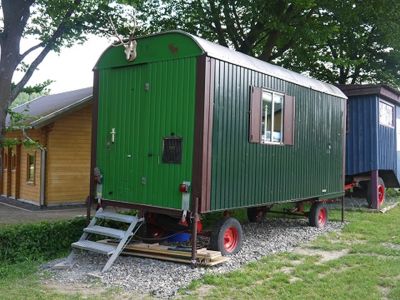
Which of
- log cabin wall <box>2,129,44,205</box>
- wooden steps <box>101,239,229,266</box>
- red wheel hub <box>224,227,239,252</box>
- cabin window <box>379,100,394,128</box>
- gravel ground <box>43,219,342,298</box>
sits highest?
cabin window <box>379,100,394,128</box>

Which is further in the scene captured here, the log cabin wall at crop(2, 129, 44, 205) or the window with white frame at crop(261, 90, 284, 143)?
the log cabin wall at crop(2, 129, 44, 205)

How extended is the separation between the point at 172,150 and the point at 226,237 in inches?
71.0

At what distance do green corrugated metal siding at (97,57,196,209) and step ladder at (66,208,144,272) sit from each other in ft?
1.24

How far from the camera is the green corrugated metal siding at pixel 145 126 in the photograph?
7.18 meters

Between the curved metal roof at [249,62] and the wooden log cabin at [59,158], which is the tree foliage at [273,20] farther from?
the wooden log cabin at [59,158]

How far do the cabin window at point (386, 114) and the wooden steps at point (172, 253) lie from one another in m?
9.73

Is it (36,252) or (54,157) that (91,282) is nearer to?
(36,252)

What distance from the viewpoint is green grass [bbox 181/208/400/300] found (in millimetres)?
5641

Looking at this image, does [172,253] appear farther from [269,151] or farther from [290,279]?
[269,151]

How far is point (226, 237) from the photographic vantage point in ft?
25.4

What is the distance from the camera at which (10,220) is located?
11.6 meters

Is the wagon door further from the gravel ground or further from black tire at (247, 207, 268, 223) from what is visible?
black tire at (247, 207, 268, 223)

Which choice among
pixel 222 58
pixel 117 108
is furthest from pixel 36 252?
pixel 222 58

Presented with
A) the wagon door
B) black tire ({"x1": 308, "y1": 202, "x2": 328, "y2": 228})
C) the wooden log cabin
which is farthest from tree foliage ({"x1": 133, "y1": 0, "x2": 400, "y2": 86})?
the wagon door
